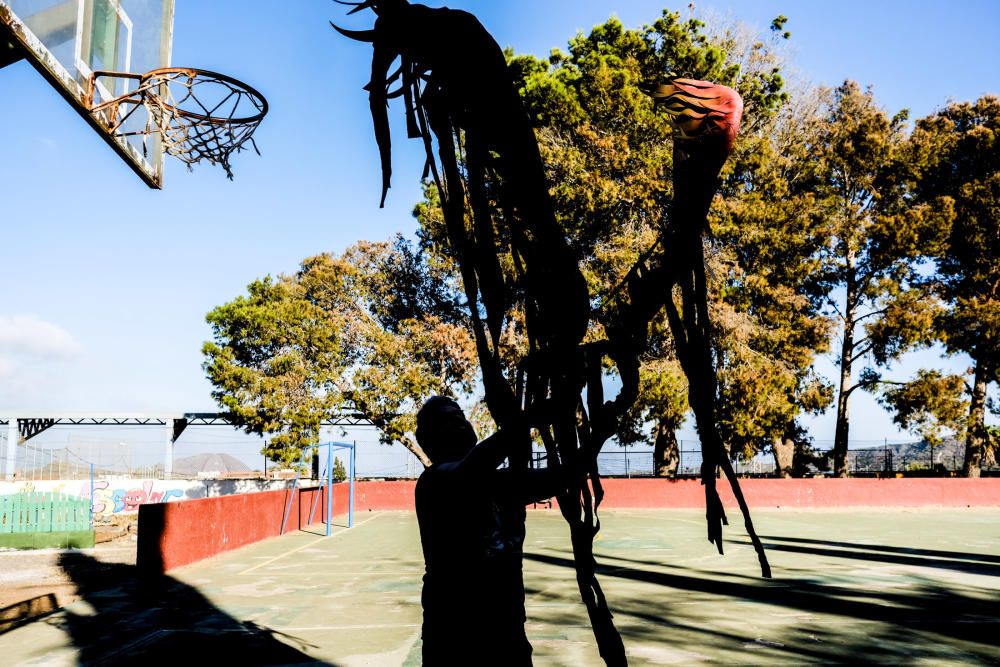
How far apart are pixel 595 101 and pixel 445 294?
30.1ft

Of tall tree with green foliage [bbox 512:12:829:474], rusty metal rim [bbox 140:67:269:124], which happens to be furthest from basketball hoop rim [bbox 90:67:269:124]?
tall tree with green foliage [bbox 512:12:829:474]

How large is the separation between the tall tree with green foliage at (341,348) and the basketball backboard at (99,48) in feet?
58.9

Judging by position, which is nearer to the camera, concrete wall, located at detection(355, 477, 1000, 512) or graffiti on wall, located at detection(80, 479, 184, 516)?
concrete wall, located at detection(355, 477, 1000, 512)

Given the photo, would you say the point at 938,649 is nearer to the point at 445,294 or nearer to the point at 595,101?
the point at 595,101

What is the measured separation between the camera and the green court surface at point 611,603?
6.79 metres

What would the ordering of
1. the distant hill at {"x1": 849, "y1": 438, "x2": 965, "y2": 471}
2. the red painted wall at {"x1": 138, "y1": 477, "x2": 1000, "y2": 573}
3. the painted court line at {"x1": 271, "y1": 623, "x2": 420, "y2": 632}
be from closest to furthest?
the painted court line at {"x1": 271, "y1": 623, "x2": 420, "y2": 632} < the red painted wall at {"x1": 138, "y1": 477, "x2": 1000, "y2": 573} < the distant hill at {"x1": 849, "y1": 438, "x2": 965, "y2": 471}

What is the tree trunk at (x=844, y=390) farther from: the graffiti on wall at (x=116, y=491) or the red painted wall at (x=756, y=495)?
the graffiti on wall at (x=116, y=491)

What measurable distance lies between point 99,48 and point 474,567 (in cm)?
708

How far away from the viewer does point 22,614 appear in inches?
349

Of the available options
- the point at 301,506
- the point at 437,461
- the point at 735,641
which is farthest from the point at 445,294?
the point at 437,461

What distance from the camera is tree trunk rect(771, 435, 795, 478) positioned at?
29.3 meters

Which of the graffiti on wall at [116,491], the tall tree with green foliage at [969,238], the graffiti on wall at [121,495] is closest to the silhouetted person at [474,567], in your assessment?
the graffiti on wall at [116,491]

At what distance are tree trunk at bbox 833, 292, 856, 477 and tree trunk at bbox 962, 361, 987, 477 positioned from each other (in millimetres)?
4157

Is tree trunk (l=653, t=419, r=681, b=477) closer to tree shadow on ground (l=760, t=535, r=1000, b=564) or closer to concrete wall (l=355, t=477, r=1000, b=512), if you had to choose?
concrete wall (l=355, t=477, r=1000, b=512)
